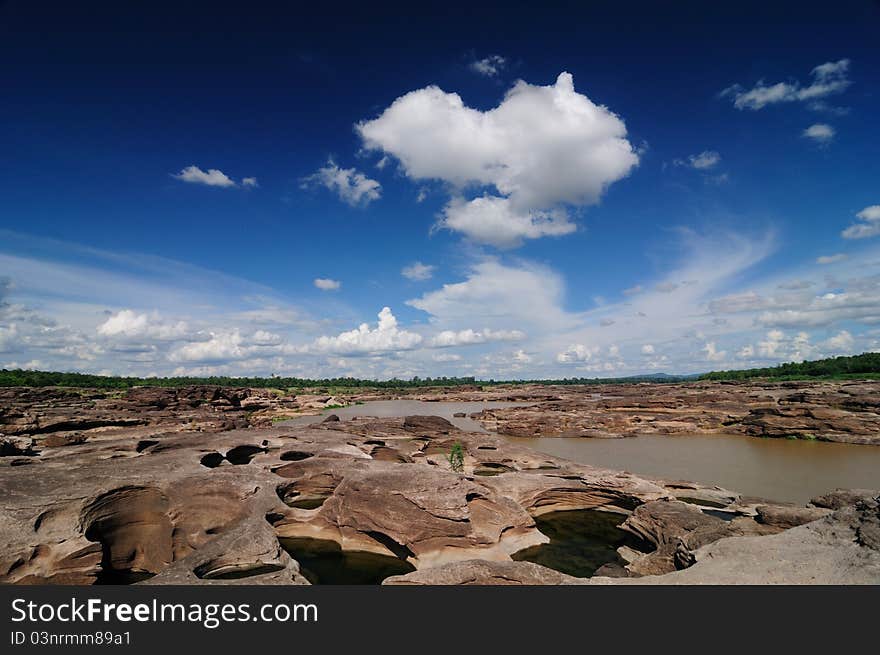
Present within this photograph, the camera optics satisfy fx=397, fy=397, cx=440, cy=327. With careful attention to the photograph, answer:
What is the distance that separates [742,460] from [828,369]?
126 metres

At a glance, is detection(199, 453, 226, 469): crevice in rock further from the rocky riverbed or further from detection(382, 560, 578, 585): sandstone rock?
detection(382, 560, 578, 585): sandstone rock

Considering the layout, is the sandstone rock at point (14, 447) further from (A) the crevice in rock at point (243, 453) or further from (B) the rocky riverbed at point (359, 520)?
(A) the crevice in rock at point (243, 453)

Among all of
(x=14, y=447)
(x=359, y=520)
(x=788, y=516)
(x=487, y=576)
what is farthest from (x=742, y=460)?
(x=14, y=447)

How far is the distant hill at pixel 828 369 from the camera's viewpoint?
358ft

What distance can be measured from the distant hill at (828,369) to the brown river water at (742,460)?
9266 cm

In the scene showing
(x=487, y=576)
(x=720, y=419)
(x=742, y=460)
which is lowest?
(x=742, y=460)

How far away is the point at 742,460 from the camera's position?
114ft

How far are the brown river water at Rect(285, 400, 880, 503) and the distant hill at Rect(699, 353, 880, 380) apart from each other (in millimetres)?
92661

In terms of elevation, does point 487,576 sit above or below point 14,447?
below

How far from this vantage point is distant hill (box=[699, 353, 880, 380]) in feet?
358

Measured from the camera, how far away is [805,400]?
158 ft

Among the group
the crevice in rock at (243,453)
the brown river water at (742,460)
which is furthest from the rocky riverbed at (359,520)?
the brown river water at (742,460)

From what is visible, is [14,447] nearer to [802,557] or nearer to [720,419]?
[802,557]
